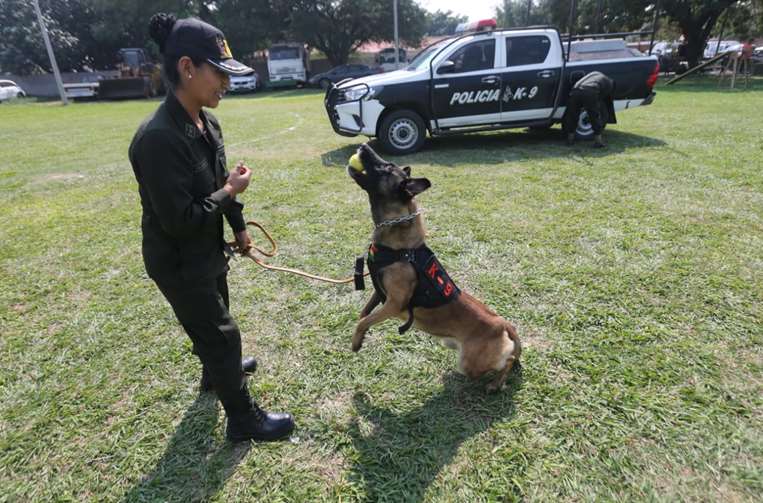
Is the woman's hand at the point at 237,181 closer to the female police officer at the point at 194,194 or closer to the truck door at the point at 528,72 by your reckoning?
the female police officer at the point at 194,194

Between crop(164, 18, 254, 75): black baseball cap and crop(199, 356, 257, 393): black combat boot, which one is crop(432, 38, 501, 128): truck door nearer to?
crop(199, 356, 257, 393): black combat boot

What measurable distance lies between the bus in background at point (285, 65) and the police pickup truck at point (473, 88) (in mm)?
21396

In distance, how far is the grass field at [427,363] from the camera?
1912mm

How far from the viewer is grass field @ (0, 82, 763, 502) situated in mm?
1912

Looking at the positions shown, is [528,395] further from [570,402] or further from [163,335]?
[163,335]

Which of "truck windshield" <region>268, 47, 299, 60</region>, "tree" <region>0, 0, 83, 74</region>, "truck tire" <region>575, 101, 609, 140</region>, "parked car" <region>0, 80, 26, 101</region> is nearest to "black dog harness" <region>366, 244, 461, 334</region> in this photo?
"truck tire" <region>575, 101, 609, 140</region>

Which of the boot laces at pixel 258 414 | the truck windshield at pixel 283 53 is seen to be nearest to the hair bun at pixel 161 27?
the boot laces at pixel 258 414

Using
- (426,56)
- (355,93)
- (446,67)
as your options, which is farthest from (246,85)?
(446,67)

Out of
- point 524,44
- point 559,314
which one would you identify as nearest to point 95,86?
point 524,44

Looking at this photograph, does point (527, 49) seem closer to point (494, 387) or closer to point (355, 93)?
point (355, 93)

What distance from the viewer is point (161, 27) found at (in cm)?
157

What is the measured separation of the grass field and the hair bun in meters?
1.82

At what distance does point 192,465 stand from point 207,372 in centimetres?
47

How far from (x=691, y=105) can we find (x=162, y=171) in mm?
15104
